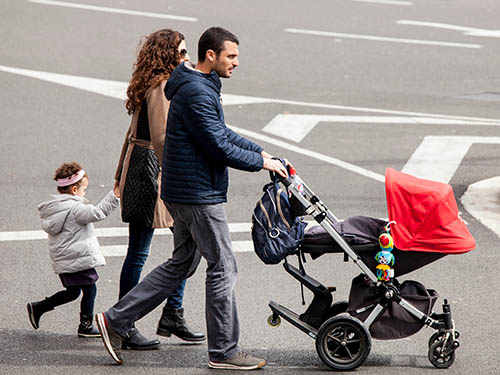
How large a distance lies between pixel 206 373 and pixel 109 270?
2076 millimetres

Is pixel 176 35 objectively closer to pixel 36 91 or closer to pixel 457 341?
pixel 457 341

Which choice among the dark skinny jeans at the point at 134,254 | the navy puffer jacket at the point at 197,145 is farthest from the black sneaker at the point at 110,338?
the navy puffer jacket at the point at 197,145

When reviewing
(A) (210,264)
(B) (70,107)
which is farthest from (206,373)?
(B) (70,107)

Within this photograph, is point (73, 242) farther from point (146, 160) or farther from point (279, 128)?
point (279, 128)

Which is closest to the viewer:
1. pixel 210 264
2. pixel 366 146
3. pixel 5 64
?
pixel 210 264

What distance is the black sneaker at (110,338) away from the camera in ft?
19.8

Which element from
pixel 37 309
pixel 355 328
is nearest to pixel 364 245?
pixel 355 328

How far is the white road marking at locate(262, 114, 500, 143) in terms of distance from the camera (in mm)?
12641

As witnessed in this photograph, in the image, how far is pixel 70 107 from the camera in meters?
13.4

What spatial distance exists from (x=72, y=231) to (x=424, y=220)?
2376 mm

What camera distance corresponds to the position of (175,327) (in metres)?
6.46

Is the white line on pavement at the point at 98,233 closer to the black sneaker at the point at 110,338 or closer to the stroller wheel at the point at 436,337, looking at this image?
the black sneaker at the point at 110,338

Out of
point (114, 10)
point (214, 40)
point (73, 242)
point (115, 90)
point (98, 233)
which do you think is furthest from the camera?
point (114, 10)

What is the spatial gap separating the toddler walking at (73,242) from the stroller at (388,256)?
1360 millimetres
